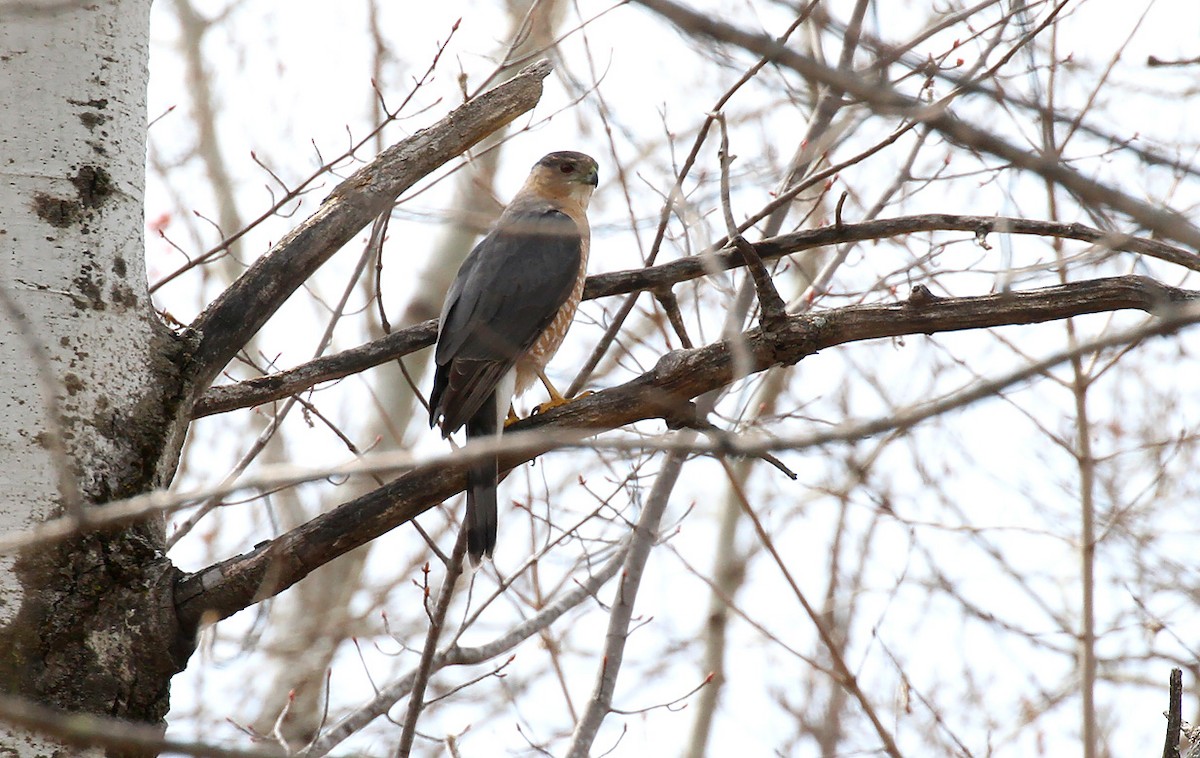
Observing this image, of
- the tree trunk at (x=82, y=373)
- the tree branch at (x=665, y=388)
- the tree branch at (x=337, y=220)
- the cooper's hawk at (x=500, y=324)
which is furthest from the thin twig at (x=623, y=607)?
the tree trunk at (x=82, y=373)

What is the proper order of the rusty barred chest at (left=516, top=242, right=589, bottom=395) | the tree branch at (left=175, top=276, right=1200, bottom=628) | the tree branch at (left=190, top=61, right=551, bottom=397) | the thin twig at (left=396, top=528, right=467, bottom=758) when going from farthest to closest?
the rusty barred chest at (left=516, top=242, right=589, bottom=395)
the thin twig at (left=396, top=528, right=467, bottom=758)
the tree branch at (left=190, top=61, right=551, bottom=397)
the tree branch at (left=175, top=276, right=1200, bottom=628)

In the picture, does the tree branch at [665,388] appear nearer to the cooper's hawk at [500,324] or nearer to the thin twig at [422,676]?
the thin twig at [422,676]

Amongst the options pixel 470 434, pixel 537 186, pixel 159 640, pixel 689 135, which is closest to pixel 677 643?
pixel 689 135

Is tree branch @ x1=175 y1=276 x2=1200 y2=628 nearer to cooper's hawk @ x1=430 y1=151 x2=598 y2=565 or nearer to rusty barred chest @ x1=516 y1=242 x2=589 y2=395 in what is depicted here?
cooper's hawk @ x1=430 y1=151 x2=598 y2=565

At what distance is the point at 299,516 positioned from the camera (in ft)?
30.2

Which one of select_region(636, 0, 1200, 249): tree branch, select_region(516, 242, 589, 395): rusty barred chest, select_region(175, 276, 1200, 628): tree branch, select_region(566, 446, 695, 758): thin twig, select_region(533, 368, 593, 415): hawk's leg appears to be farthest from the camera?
select_region(516, 242, 589, 395): rusty barred chest

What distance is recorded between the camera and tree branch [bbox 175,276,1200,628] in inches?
107

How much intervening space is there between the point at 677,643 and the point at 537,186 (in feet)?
14.9

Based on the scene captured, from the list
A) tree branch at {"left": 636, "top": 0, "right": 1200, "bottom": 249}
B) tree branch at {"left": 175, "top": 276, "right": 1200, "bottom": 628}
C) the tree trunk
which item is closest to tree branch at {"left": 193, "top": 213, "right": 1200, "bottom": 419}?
tree branch at {"left": 175, "top": 276, "right": 1200, "bottom": 628}

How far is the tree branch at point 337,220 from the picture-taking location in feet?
9.62

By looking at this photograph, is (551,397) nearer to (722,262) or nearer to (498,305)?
(498,305)

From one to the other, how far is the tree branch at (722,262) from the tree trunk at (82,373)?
48 cm

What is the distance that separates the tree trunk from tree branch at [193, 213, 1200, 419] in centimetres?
48

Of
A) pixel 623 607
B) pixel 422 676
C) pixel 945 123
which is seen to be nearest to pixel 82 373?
pixel 422 676
